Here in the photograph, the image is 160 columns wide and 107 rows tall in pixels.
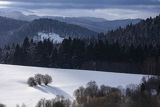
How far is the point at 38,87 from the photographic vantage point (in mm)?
76250

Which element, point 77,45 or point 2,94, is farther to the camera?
point 77,45

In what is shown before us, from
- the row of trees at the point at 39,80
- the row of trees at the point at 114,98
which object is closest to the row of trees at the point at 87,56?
the row of trees at the point at 39,80

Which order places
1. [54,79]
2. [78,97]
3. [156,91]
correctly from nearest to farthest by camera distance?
1. [78,97]
2. [156,91]
3. [54,79]

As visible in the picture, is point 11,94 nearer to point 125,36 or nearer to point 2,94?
point 2,94

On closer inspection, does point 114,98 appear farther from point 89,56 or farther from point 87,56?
point 87,56

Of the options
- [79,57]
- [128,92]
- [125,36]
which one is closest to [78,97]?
[128,92]

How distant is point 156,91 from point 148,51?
5116 centimetres

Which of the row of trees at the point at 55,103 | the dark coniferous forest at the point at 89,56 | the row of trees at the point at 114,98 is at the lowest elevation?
the row of trees at the point at 55,103

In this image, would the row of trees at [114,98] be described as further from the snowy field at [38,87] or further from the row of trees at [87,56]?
the row of trees at [87,56]

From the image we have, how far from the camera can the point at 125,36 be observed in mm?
191625

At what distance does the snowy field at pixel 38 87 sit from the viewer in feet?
207

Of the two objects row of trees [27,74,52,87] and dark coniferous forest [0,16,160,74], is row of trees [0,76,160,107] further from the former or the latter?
dark coniferous forest [0,16,160,74]

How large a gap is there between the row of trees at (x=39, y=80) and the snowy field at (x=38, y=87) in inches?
36.1

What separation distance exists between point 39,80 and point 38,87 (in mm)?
3168
